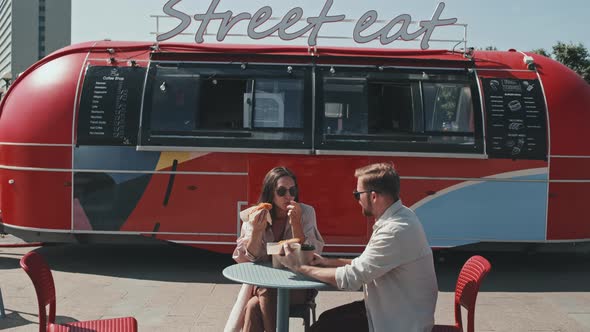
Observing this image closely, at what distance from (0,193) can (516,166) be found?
6420 millimetres

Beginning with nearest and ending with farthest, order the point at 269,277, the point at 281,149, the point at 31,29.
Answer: the point at 269,277
the point at 281,149
the point at 31,29

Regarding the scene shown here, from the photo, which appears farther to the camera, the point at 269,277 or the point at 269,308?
the point at 269,308

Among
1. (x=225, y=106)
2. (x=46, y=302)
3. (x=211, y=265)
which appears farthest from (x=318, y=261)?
(x=211, y=265)

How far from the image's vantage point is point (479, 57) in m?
8.17

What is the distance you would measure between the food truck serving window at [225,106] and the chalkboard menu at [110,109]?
14 cm

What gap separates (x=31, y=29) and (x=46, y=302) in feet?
414

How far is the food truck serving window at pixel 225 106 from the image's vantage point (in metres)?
7.59

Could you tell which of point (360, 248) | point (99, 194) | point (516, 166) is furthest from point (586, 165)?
point (99, 194)

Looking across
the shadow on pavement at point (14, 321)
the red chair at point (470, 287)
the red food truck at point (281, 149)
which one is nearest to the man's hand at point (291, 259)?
the red chair at point (470, 287)

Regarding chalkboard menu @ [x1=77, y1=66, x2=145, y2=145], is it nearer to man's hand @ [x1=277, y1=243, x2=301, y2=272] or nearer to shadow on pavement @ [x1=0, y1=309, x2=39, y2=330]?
shadow on pavement @ [x1=0, y1=309, x2=39, y2=330]

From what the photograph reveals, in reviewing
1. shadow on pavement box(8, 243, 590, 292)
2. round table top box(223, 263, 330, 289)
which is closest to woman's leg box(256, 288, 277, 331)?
round table top box(223, 263, 330, 289)

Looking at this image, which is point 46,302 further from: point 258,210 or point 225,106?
point 225,106

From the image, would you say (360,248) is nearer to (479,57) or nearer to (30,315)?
(479,57)

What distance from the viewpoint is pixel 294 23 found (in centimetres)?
814
